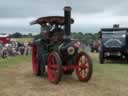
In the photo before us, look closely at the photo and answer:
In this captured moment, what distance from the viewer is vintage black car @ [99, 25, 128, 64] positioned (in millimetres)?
21109

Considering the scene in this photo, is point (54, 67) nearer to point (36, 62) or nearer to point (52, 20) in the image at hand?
point (52, 20)

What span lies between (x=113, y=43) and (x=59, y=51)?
33.6 feet

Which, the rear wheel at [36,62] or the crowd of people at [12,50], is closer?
the rear wheel at [36,62]

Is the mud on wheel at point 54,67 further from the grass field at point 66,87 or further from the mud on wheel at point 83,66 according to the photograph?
the mud on wheel at point 83,66

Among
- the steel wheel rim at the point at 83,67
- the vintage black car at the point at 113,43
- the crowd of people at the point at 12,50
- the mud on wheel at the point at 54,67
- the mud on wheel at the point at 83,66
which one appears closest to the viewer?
the mud on wheel at the point at 54,67

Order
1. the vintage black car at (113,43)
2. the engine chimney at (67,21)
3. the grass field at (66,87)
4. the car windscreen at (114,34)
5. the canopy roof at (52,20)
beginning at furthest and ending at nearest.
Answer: the car windscreen at (114,34)
the vintage black car at (113,43)
the canopy roof at (52,20)
the engine chimney at (67,21)
the grass field at (66,87)

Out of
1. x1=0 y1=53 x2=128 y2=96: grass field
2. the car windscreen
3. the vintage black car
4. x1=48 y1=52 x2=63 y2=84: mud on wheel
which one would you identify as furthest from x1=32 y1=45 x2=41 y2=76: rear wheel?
the car windscreen

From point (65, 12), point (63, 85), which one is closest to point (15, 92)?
point (63, 85)

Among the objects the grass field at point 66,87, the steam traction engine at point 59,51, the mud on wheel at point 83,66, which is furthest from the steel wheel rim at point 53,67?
the mud on wheel at point 83,66

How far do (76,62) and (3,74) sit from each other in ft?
10.0

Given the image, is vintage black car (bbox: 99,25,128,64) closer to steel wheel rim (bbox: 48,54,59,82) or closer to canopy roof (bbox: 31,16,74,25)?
canopy roof (bbox: 31,16,74,25)

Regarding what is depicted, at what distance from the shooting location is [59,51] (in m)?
11.5

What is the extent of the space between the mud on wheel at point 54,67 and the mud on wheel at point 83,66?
0.77 m

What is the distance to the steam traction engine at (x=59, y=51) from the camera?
11305mm
